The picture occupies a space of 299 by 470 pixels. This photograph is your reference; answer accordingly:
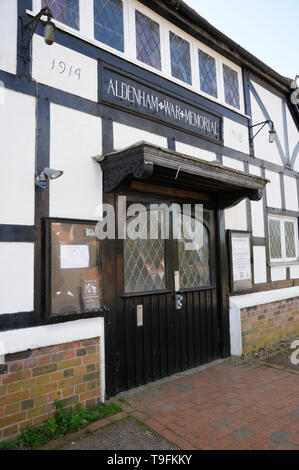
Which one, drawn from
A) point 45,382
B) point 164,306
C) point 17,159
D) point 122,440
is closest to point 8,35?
point 17,159

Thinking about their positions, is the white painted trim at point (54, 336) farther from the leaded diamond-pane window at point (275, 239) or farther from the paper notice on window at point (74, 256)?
the leaded diamond-pane window at point (275, 239)

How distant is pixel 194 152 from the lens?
5.41m

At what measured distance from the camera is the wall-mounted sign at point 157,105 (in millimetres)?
4402

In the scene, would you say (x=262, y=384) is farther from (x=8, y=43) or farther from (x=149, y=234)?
(x=8, y=43)

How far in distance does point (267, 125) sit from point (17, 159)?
18.2 feet

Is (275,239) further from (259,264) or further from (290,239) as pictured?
(259,264)

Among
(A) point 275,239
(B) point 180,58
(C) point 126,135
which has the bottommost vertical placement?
(A) point 275,239

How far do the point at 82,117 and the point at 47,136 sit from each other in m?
0.56

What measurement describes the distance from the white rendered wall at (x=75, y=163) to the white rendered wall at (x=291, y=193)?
16.2 feet

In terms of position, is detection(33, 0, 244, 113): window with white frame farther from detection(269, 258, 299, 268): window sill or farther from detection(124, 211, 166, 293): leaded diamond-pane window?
detection(269, 258, 299, 268): window sill

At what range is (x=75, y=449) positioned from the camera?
3.00m

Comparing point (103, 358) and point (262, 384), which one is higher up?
point (103, 358)
